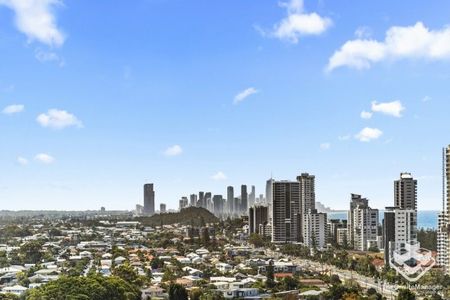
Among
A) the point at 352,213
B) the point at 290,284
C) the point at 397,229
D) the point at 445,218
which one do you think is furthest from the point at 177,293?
the point at 352,213

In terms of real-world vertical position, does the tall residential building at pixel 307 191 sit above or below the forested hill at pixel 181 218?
above

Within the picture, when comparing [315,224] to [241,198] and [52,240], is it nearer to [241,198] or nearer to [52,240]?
[52,240]

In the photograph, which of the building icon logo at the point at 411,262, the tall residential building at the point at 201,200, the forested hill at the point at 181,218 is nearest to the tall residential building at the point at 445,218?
the building icon logo at the point at 411,262

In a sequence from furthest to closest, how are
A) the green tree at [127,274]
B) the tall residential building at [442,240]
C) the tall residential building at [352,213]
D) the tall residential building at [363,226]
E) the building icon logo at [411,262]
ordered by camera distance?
1. the tall residential building at [352,213]
2. the tall residential building at [363,226]
3. the tall residential building at [442,240]
4. the building icon logo at [411,262]
5. the green tree at [127,274]

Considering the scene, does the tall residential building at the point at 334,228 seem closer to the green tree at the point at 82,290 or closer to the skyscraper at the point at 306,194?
the skyscraper at the point at 306,194

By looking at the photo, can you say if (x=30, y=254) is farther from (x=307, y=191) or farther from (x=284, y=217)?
(x=307, y=191)

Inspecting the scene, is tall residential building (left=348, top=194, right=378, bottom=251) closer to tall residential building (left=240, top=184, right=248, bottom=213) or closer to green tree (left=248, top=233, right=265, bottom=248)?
green tree (left=248, top=233, right=265, bottom=248)

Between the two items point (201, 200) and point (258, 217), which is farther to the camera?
point (201, 200)

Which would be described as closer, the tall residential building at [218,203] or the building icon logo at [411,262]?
the building icon logo at [411,262]
